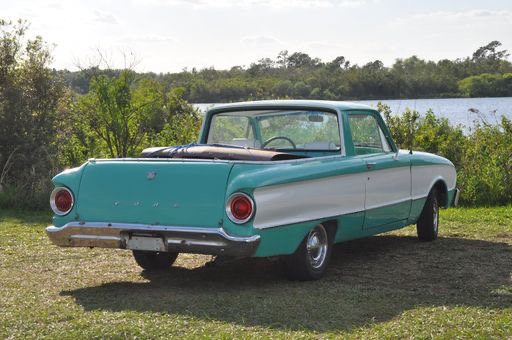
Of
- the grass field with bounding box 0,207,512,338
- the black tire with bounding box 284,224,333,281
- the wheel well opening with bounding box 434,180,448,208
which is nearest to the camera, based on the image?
the grass field with bounding box 0,207,512,338

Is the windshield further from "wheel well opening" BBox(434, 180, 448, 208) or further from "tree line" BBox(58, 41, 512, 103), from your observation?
"tree line" BBox(58, 41, 512, 103)

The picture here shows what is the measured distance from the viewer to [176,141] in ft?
56.2

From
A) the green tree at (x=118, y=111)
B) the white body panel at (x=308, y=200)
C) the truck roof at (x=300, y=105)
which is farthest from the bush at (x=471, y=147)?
the white body panel at (x=308, y=200)

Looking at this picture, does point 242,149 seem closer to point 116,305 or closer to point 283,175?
point 283,175

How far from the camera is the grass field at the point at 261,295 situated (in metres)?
6.10

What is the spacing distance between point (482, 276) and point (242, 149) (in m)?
2.38

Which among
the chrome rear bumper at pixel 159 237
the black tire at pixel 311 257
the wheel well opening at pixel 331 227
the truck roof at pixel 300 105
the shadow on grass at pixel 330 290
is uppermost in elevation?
the truck roof at pixel 300 105

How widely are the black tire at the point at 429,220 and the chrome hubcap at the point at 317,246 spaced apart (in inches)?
102

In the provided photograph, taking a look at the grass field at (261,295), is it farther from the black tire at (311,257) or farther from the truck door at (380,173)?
the truck door at (380,173)

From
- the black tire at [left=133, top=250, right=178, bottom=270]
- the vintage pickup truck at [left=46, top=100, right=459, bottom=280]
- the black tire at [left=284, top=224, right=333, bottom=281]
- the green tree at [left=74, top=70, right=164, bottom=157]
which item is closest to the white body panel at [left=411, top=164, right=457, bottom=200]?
the vintage pickup truck at [left=46, top=100, right=459, bottom=280]

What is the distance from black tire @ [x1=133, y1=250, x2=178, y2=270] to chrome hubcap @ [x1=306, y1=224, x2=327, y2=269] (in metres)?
1.46

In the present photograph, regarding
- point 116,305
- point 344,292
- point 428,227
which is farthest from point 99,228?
point 428,227

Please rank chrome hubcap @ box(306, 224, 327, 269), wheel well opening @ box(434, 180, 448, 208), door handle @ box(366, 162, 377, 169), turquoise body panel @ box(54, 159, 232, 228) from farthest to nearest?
wheel well opening @ box(434, 180, 448, 208) → door handle @ box(366, 162, 377, 169) → chrome hubcap @ box(306, 224, 327, 269) → turquoise body panel @ box(54, 159, 232, 228)

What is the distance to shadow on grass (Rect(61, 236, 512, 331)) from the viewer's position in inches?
257
